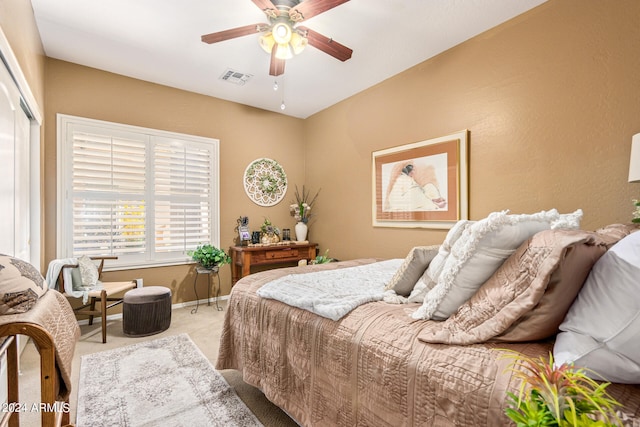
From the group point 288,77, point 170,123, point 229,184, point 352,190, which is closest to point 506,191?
point 352,190

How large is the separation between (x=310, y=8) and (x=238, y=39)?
1.14 m

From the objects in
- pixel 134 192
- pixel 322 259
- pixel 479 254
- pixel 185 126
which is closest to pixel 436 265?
pixel 479 254

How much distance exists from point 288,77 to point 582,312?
362cm

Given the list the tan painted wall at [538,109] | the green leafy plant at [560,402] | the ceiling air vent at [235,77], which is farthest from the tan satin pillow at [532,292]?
the ceiling air vent at [235,77]

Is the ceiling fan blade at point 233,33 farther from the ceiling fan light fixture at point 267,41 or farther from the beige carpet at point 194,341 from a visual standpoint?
the beige carpet at point 194,341

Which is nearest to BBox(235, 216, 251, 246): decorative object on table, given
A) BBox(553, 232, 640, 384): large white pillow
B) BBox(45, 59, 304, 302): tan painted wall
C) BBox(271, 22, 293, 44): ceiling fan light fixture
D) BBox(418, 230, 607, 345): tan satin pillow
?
BBox(45, 59, 304, 302): tan painted wall

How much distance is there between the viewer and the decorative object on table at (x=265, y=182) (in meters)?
4.75

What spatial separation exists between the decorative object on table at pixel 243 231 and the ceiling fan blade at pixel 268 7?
9.57 feet

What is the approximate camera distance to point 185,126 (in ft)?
13.8

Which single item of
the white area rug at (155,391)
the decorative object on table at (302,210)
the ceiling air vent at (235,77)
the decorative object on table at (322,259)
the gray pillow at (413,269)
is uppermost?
the ceiling air vent at (235,77)

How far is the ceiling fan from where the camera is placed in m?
2.13

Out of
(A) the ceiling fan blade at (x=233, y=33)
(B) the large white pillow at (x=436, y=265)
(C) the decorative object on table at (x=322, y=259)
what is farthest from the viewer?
(C) the decorative object on table at (x=322, y=259)

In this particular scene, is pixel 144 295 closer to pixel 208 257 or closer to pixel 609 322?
pixel 208 257

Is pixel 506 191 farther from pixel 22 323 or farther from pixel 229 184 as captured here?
pixel 229 184
